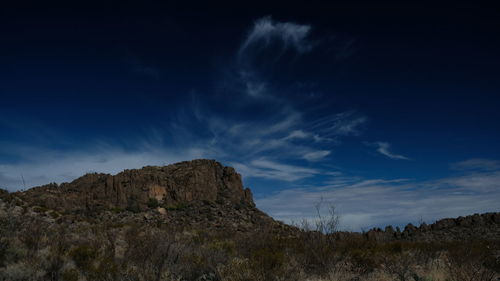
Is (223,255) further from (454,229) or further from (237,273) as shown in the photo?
(454,229)

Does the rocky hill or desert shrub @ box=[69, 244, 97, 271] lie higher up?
the rocky hill

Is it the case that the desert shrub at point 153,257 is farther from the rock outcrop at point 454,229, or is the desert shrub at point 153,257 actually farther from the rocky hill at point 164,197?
the rock outcrop at point 454,229

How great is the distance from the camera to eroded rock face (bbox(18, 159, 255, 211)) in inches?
1575

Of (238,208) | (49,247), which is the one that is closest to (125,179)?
(238,208)

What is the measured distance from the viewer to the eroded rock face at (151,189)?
40.0 metres

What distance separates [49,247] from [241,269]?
30.6 feet

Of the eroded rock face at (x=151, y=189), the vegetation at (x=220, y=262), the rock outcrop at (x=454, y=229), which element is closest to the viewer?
the vegetation at (x=220, y=262)

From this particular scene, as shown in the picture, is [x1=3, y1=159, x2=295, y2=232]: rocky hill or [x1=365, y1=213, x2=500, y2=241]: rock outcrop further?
[x1=3, y1=159, x2=295, y2=232]: rocky hill

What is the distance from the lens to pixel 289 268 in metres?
10.9

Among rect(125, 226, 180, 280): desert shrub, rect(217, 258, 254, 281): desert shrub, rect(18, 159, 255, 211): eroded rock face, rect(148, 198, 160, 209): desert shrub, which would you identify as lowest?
rect(217, 258, 254, 281): desert shrub

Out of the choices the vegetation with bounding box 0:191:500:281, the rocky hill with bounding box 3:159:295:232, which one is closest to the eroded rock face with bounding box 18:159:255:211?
the rocky hill with bounding box 3:159:295:232

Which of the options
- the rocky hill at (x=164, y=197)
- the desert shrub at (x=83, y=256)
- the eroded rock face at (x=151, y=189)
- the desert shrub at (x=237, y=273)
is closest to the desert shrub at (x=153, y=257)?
the desert shrub at (x=83, y=256)

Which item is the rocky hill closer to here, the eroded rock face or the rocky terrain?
the eroded rock face

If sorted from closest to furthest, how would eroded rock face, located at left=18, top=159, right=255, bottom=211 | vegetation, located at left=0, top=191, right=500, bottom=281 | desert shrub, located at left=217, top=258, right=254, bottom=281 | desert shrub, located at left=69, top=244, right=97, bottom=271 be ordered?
desert shrub, located at left=217, top=258, right=254, bottom=281
vegetation, located at left=0, top=191, right=500, bottom=281
desert shrub, located at left=69, top=244, right=97, bottom=271
eroded rock face, located at left=18, top=159, right=255, bottom=211
